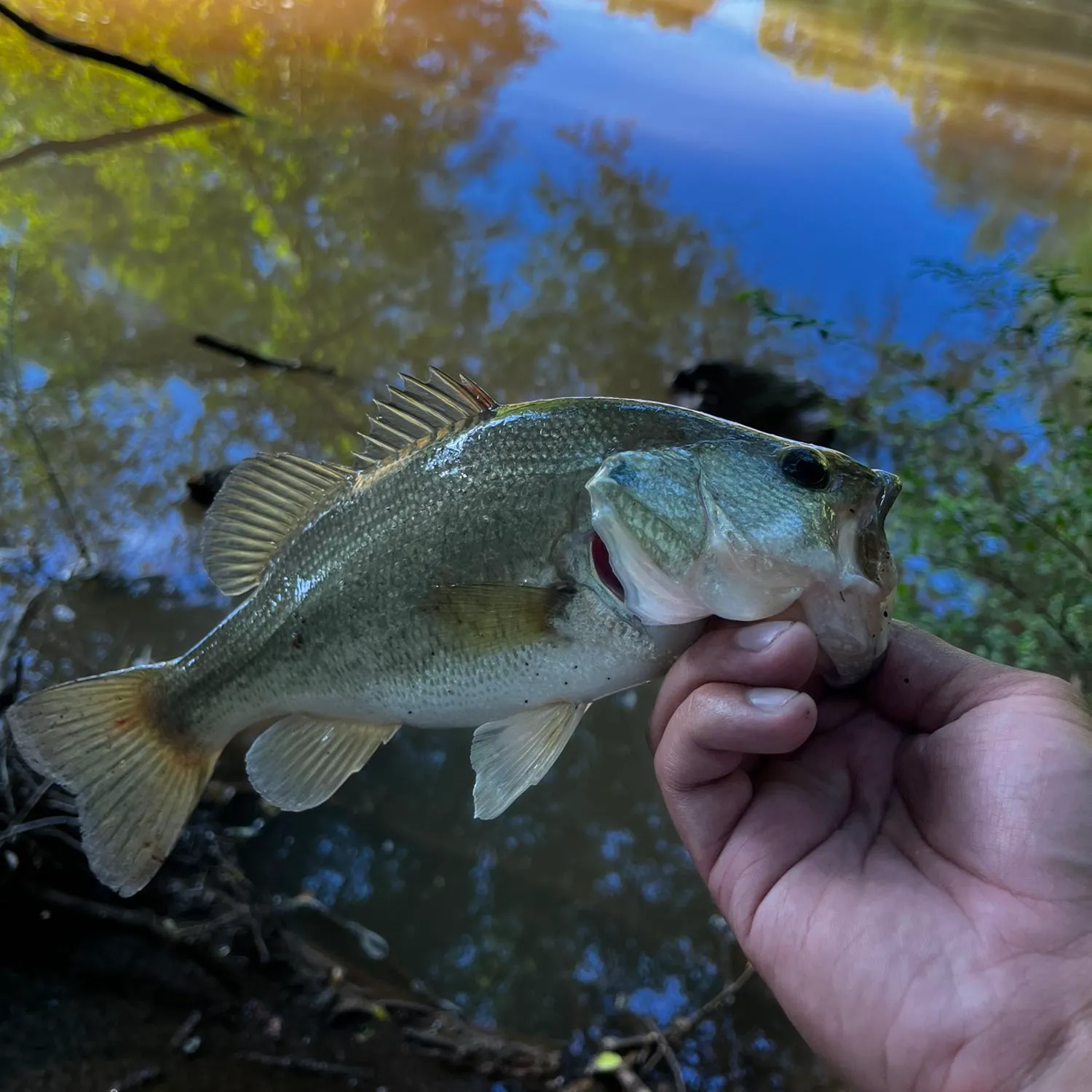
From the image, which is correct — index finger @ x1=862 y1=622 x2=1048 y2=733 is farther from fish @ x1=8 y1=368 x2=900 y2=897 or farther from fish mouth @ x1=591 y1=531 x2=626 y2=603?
fish mouth @ x1=591 y1=531 x2=626 y2=603

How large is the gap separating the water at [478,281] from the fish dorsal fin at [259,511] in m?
1.77

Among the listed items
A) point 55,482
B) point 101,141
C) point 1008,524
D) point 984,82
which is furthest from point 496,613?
point 984,82

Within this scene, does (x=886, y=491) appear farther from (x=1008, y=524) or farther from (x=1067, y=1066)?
(x=1008, y=524)

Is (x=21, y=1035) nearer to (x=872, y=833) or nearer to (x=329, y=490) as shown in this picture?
(x=329, y=490)

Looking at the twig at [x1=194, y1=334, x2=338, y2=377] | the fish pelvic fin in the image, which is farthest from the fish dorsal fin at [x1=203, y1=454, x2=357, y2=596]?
the twig at [x1=194, y1=334, x2=338, y2=377]

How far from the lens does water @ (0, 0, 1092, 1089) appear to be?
3.11 meters

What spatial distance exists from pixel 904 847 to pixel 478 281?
17.8 ft

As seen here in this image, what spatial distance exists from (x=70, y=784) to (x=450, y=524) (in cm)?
101

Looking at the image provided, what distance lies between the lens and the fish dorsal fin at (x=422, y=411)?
1622 millimetres

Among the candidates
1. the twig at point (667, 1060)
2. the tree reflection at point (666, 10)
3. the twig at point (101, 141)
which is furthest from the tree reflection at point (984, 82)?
the twig at point (101, 141)

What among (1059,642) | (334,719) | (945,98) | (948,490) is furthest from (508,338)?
(945,98)

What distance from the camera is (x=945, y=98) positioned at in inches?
412

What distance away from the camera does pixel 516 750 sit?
1.54m

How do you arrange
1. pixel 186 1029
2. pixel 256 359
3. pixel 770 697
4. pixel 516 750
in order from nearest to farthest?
pixel 770 697 < pixel 516 750 < pixel 186 1029 < pixel 256 359
